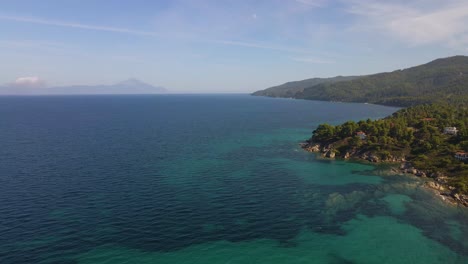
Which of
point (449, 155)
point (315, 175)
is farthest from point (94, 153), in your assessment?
point (449, 155)

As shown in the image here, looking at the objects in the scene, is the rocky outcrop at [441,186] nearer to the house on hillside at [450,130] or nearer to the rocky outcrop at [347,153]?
the rocky outcrop at [347,153]

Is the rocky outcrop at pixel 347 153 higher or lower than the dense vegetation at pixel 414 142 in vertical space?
lower

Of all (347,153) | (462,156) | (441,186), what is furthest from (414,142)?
(441,186)

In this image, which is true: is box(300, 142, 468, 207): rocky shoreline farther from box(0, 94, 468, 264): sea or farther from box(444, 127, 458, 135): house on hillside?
box(444, 127, 458, 135): house on hillside

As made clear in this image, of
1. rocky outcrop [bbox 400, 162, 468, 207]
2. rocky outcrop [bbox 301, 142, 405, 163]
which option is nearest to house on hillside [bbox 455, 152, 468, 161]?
rocky outcrop [bbox 400, 162, 468, 207]

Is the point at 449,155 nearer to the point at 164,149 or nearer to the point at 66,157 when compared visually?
the point at 164,149

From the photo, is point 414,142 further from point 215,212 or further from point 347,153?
point 215,212

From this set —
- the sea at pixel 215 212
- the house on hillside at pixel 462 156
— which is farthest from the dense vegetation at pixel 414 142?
the sea at pixel 215 212
